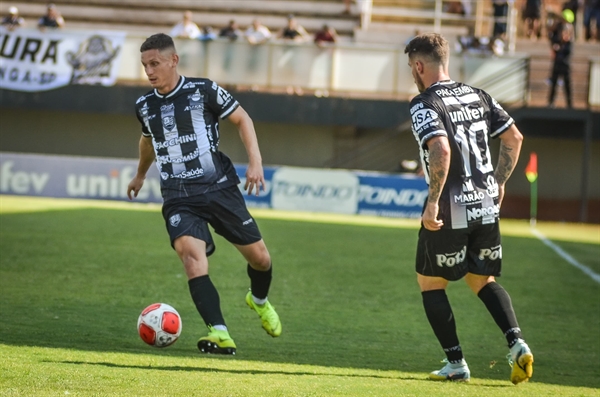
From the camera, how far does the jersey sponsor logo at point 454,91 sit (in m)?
5.68

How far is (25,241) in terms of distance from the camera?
11977mm

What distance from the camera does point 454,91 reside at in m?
5.74

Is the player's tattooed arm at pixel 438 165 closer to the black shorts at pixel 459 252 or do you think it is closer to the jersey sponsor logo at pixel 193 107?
the black shorts at pixel 459 252

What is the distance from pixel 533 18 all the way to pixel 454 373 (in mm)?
21395

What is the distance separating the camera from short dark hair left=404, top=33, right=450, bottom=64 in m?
5.61

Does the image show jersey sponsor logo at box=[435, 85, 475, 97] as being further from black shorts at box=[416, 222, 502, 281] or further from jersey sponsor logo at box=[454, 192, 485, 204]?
black shorts at box=[416, 222, 502, 281]

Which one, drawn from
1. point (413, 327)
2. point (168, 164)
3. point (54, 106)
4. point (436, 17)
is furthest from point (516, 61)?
point (168, 164)

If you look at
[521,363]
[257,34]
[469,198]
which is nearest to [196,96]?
[469,198]

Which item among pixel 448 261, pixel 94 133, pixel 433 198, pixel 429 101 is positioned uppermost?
pixel 429 101

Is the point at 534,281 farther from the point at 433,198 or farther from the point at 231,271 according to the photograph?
the point at 433,198

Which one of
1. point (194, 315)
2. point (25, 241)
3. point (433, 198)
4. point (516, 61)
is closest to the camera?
point (433, 198)

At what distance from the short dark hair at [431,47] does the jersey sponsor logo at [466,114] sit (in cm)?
32

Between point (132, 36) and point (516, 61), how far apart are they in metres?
9.19

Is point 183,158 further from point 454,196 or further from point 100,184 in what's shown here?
point 100,184
